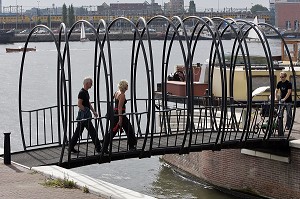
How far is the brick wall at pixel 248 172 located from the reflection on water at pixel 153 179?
428 millimetres

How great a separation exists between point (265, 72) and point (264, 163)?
37.5 feet

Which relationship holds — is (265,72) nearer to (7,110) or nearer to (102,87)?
(7,110)

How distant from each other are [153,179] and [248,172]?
5.12 m

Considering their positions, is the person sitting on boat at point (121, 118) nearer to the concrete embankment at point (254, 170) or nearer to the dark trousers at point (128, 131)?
the dark trousers at point (128, 131)

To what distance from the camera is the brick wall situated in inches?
920

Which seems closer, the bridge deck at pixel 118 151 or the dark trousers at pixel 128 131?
the bridge deck at pixel 118 151

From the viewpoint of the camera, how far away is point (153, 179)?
29328 mm

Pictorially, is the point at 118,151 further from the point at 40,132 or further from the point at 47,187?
the point at 40,132

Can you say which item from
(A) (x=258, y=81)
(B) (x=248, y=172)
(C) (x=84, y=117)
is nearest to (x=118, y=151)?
(C) (x=84, y=117)

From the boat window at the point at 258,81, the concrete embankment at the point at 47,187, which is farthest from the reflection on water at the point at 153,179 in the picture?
the concrete embankment at the point at 47,187

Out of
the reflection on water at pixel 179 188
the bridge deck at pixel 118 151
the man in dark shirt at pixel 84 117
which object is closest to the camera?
the bridge deck at pixel 118 151

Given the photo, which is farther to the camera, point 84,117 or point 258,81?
point 258,81

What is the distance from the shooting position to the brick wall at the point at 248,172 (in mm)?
23359

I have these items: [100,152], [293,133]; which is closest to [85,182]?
[100,152]
